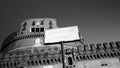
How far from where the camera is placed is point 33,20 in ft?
170

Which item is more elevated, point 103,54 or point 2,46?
point 2,46

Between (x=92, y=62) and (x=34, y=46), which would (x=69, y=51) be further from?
(x=34, y=46)

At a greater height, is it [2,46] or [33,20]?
[33,20]

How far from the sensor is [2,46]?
5550 cm

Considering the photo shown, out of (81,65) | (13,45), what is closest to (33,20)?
(13,45)

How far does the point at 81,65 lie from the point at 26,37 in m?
24.8

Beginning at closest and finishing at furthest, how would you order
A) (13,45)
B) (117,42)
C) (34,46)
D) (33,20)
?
(117,42) < (34,46) < (13,45) < (33,20)

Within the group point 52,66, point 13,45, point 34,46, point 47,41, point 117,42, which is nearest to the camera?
point 47,41

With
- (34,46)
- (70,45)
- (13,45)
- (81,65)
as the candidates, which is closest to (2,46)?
(13,45)

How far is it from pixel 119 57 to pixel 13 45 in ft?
116

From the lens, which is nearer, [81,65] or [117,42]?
[81,65]

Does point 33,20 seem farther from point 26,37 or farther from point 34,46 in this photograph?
point 34,46

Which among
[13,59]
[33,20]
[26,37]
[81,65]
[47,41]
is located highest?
[33,20]

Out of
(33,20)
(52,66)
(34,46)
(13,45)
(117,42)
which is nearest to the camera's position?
(52,66)
